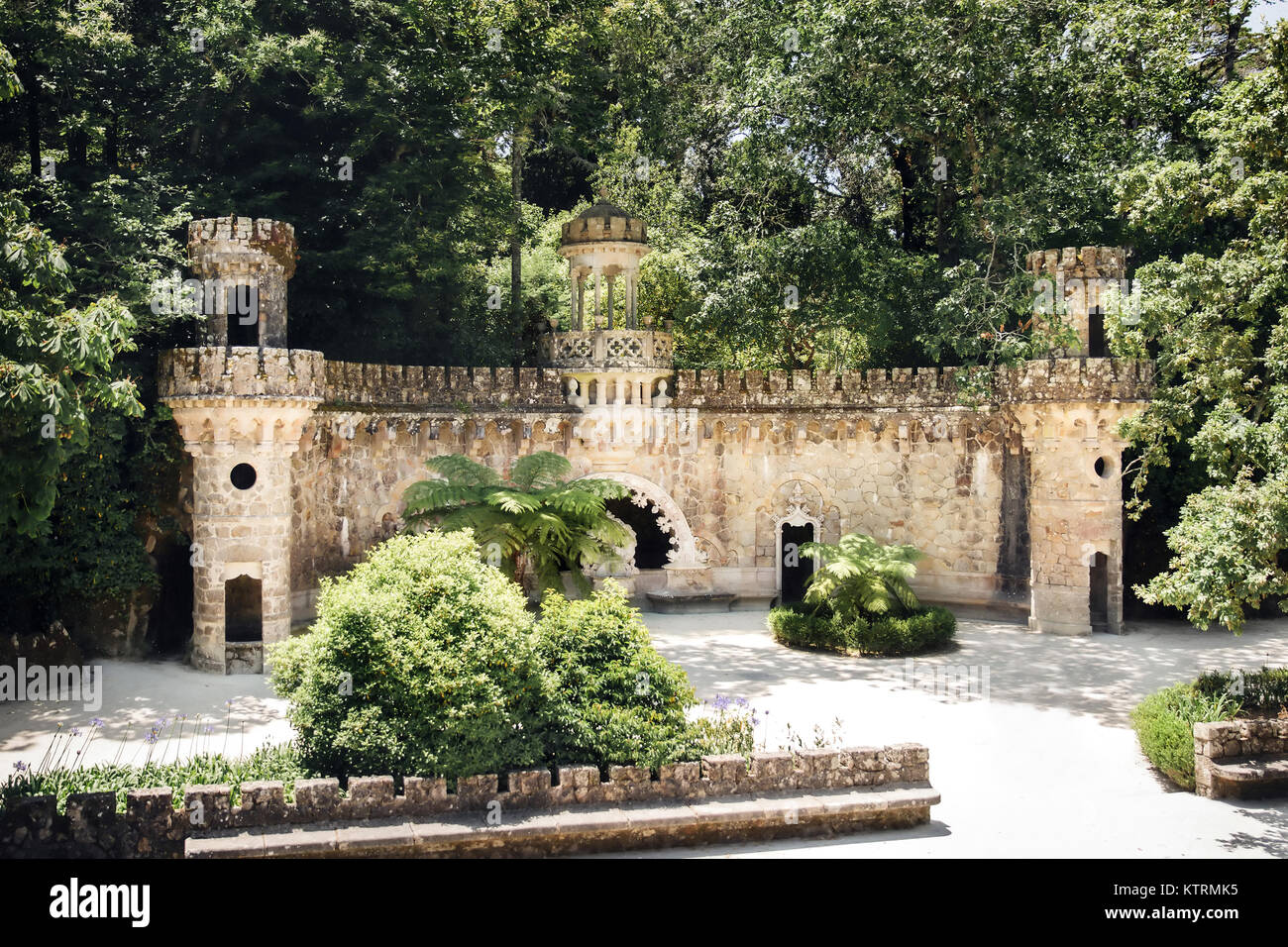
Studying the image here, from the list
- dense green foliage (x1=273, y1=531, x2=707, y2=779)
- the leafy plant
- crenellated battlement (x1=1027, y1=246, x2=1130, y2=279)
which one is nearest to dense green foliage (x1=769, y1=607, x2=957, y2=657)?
the leafy plant

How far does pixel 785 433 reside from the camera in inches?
1018

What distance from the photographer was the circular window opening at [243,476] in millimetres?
20094

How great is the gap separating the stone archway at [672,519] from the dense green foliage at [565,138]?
411 centimetres

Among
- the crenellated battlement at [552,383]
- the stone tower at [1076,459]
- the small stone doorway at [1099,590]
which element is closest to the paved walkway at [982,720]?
the small stone doorway at [1099,590]

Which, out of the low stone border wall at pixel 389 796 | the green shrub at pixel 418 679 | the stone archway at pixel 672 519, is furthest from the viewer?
the stone archway at pixel 672 519

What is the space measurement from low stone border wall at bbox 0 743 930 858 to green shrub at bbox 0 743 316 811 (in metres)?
0.28

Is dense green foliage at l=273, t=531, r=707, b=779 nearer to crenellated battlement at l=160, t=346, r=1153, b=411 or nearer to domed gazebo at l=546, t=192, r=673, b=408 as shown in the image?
crenellated battlement at l=160, t=346, r=1153, b=411

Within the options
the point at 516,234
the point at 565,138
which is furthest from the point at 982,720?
the point at 565,138

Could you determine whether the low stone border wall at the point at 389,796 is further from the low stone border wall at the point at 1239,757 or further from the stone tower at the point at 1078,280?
the stone tower at the point at 1078,280

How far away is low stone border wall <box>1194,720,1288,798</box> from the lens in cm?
1301

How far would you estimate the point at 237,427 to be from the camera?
62.4 ft

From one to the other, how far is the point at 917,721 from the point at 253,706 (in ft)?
33.4

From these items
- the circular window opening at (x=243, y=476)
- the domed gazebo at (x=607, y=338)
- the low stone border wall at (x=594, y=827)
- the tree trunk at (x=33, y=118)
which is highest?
the tree trunk at (x=33, y=118)

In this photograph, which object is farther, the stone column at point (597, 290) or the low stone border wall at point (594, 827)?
→ the stone column at point (597, 290)
